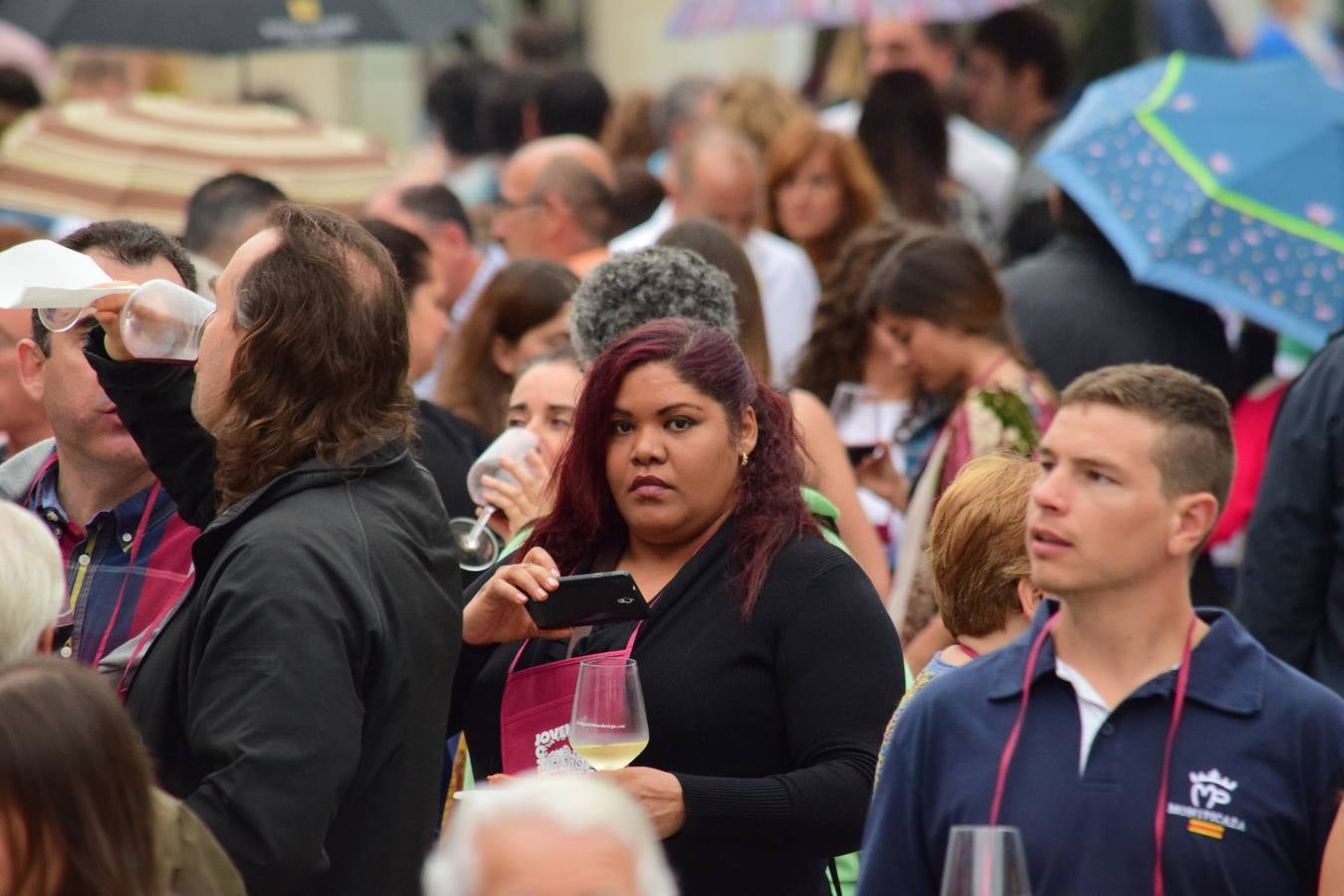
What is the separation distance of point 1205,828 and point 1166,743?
0.15 metres

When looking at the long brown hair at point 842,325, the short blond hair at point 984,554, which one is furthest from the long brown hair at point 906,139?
the short blond hair at point 984,554

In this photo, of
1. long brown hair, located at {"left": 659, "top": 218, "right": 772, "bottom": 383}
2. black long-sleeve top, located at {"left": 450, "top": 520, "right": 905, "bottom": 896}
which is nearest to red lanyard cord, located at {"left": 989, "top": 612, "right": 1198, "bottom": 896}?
black long-sleeve top, located at {"left": 450, "top": 520, "right": 905, "bottom": 896}

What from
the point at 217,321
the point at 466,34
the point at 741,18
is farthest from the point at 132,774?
the point at 466,34

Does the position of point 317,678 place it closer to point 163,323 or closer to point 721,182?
point 163,323

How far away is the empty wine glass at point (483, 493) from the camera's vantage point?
16.9 ft

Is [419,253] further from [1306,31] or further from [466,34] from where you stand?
[1306,31]

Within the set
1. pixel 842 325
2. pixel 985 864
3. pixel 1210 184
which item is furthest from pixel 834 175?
pixel 985 864

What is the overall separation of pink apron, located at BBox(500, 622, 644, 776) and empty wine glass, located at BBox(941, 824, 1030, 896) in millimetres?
1256

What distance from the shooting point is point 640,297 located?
17.1 feet

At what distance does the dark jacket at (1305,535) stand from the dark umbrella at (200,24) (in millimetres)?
4958

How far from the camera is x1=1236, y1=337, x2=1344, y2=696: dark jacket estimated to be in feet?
18.9

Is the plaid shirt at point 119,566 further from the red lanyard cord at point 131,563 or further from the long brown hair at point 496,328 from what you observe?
the long brown hair at point 496,328

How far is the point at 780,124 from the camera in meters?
10.4

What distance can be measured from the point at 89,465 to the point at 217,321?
33.0 inches
